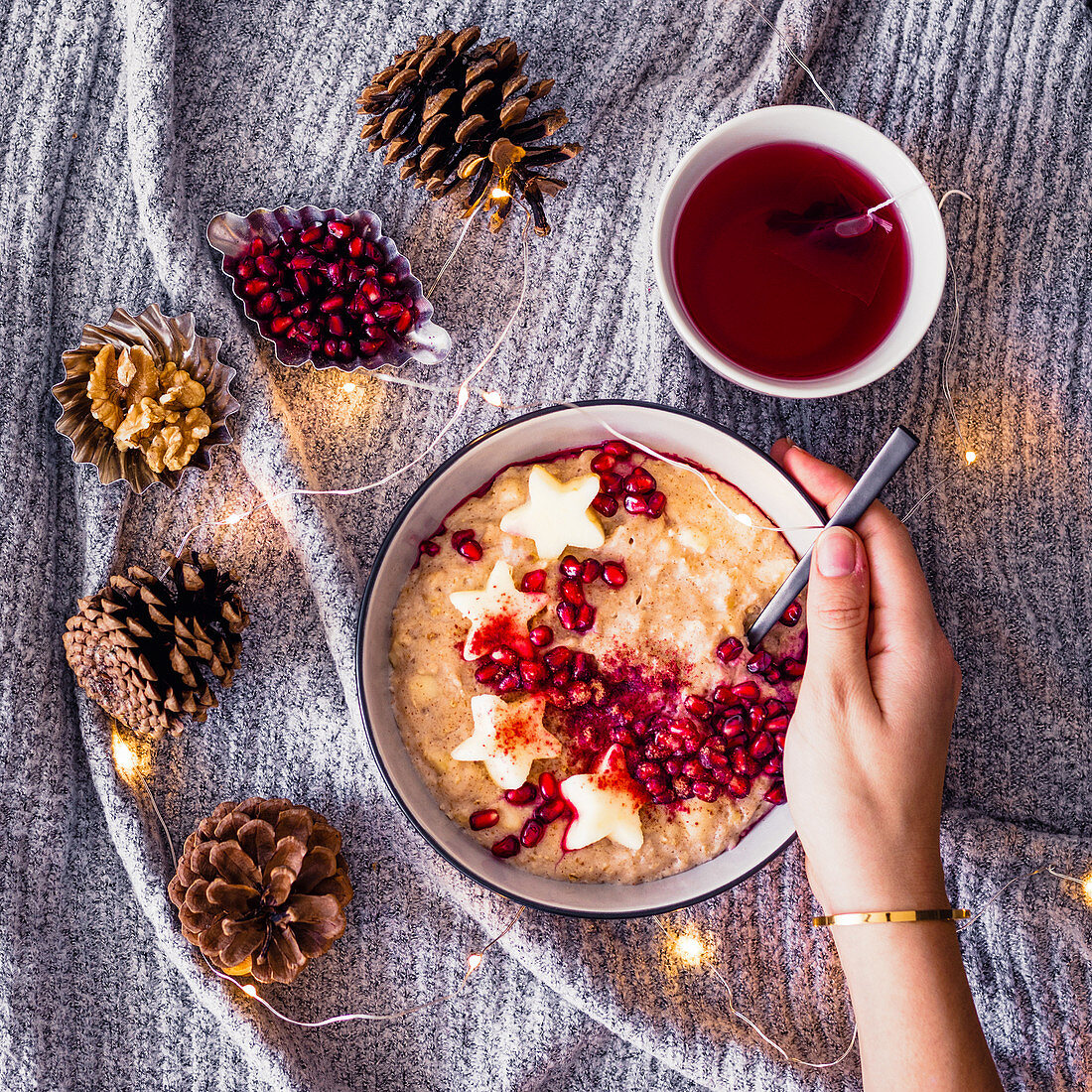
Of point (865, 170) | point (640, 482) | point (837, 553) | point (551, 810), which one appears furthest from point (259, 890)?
point (865, 170)

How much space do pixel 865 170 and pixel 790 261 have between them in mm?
161

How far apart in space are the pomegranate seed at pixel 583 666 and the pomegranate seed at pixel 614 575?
0.33 feet

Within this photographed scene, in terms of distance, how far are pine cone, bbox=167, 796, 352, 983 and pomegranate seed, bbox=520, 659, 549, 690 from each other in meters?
0.35

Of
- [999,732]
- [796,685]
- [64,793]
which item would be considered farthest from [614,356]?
[64,793]

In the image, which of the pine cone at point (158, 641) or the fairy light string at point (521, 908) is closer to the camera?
the pine cone at point (158, 641)

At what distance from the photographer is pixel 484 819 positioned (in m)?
1.19

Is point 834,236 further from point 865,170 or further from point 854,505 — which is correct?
point 854,505

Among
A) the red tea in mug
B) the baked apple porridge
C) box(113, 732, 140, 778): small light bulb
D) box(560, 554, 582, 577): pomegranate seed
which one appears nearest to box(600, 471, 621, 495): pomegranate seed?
the baked apple porridge

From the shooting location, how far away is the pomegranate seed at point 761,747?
117 cm

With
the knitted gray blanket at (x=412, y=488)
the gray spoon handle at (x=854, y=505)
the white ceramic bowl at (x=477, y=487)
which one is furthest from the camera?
the knitted gray blanket at (x=412, y=488)

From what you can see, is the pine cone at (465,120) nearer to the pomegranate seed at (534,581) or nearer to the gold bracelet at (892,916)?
the pomegranate seed at (534,581)

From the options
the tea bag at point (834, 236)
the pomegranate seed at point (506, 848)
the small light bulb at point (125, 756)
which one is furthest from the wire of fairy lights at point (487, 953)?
the tea bag at point (834, 236)

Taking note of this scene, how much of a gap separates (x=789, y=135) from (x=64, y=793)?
1308mm

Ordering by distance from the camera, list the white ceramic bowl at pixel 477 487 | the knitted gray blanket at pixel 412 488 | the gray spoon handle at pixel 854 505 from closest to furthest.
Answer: the gray spoon handle at pixel 854 505 < the white ceramic bowl at pixel 477 487 < the knitted gray blanket at pixel 412 488
